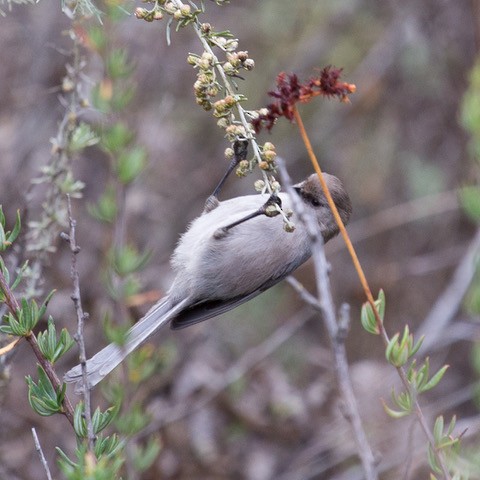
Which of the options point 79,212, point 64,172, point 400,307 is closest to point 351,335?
point 400,307

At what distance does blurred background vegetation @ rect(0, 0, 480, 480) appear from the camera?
167 inches

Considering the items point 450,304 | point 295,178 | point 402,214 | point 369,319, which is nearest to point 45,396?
point 369,319

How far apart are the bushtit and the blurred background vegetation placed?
346 millimetres

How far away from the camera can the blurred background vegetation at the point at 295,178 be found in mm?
4234

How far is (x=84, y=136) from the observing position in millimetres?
2676

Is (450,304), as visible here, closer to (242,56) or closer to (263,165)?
(263,165)

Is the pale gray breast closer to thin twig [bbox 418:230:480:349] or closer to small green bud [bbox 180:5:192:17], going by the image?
thin twig [bbox 418:230:480:349]

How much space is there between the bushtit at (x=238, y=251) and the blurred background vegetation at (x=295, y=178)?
1.13ft

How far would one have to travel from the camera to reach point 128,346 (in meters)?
3.13

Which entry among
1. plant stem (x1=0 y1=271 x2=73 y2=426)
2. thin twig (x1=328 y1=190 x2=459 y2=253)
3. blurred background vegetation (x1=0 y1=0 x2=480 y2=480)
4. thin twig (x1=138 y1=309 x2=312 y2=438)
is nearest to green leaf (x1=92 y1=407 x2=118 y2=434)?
plant stem (x1=0 y1=271 x2=73 y2=426)

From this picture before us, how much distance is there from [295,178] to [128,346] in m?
3.01

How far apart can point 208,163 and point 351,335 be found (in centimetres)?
162

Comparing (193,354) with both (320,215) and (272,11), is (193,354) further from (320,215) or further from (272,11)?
(272,11)

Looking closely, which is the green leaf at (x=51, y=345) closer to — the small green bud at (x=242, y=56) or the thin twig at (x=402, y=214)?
the small green bud at (x=242, y=56)
